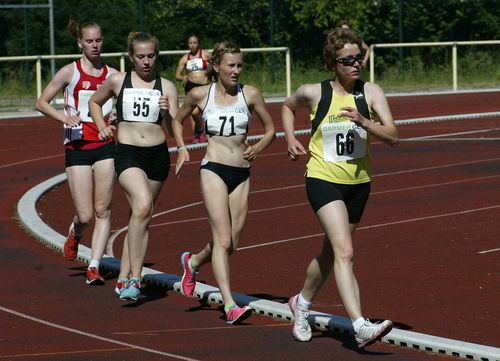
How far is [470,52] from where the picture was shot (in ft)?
132

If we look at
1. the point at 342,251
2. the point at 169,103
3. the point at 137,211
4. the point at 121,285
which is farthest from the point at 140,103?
the point at 342,251

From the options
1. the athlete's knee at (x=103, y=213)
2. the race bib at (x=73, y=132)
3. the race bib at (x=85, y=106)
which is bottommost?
the athlete's knee at (x=103, y=213)

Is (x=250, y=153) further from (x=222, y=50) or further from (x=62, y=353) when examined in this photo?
(x=62, y=353)

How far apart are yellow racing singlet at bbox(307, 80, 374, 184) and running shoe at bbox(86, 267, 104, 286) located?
3.19 m

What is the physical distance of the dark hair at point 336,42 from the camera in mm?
9141

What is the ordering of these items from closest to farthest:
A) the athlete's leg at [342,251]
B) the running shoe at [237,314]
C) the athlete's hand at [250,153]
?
the athlete's leg at [342,251], the running shoe at [237,314], the athlete's hand at [250,153]

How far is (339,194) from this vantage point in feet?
30.1

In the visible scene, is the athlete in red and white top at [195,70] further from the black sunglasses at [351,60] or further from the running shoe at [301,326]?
the black sunglasses at [351,60]

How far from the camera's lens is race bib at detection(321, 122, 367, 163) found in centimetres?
917

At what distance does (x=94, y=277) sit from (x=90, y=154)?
1068 mm

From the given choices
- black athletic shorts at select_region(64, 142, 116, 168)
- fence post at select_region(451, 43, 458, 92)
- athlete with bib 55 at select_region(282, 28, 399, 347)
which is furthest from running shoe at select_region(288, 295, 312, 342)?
fence post at select_region(451, 43, 458, 92)

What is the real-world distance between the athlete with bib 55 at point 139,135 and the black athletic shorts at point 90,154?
679 mm

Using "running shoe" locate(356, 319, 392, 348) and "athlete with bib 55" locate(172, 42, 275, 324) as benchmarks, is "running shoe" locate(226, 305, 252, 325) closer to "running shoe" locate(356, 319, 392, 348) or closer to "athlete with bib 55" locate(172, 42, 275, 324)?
"athlete with bib 55" locate(172, 42, 275, 324)

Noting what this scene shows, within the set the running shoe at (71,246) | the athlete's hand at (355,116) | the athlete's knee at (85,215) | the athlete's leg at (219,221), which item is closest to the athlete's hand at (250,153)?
the athlete's leg at (219,221)
